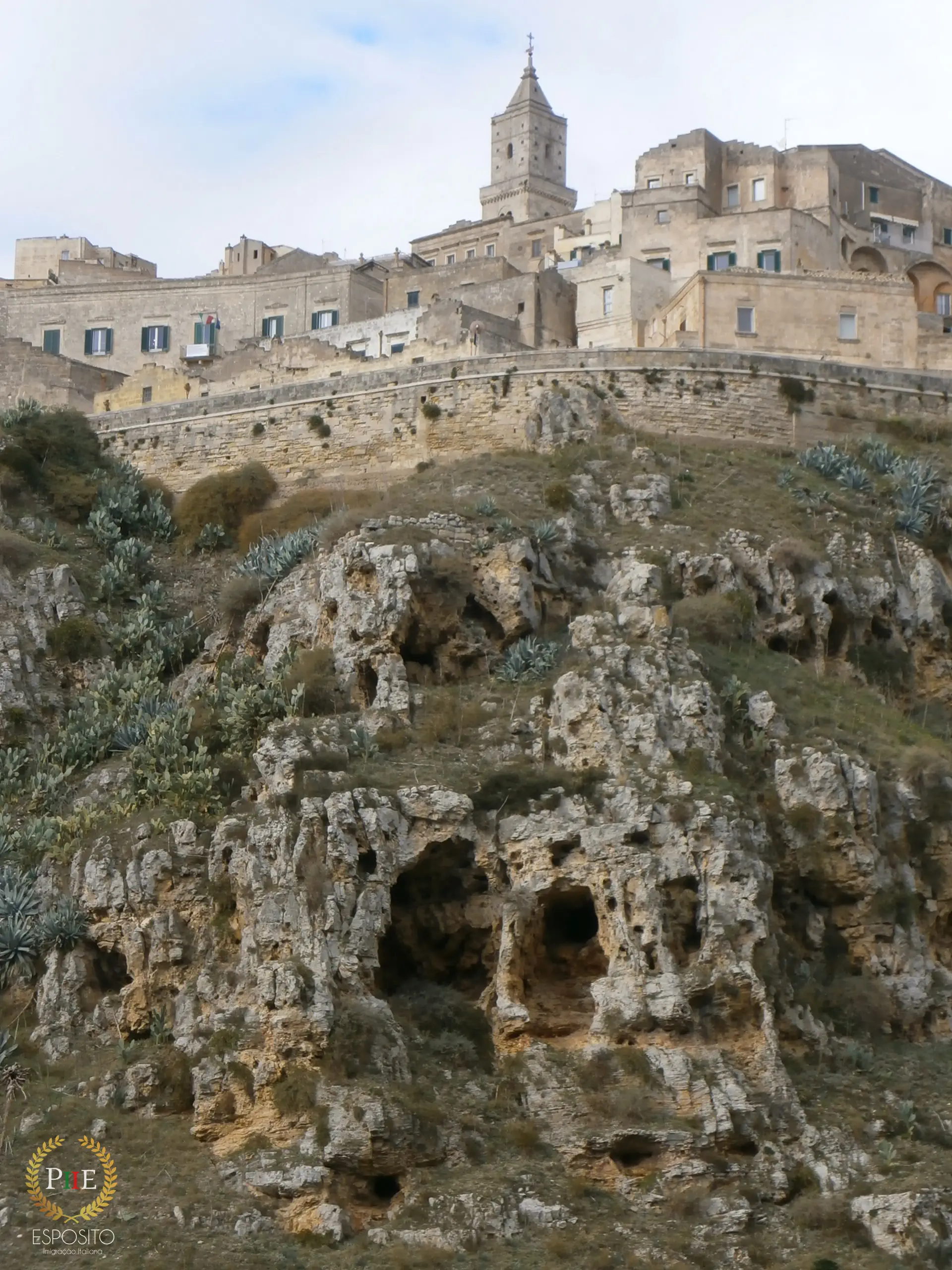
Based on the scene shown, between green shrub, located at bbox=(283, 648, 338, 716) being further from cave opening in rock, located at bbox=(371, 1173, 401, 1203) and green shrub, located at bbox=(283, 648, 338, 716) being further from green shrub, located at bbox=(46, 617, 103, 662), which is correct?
cave opening in rock, located at bbox=(371, 1173, 401, 1203)

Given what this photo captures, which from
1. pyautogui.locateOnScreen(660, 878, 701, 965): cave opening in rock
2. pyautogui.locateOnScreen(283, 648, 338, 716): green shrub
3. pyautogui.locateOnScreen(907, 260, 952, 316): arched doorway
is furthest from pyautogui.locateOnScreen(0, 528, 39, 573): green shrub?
pyautogui.locateOnScreen(907, 260, 952, 316): arched doorway

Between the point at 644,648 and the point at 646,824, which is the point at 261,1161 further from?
the point at 644,648

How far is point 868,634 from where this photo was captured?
40.8 m

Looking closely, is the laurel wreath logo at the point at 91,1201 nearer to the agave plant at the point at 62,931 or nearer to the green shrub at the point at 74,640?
the agave plant at the point at 62,931

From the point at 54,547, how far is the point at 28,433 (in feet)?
17.2

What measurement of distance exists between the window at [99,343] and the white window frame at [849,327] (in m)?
22.2

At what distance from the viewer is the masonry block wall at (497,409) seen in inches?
1901

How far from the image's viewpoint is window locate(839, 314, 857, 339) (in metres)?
54.0

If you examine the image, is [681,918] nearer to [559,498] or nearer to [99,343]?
[559,498]

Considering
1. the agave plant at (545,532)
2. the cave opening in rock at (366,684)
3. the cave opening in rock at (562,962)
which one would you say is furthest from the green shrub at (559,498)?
the cave opening in rock at (562,962)

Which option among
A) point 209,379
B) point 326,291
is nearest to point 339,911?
point 209,379

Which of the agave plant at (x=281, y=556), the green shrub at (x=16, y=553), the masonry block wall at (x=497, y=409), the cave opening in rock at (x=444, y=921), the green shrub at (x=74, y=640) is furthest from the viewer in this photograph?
the masonry block wall at (x=497, y=409)

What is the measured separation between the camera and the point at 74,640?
41750 millimetres

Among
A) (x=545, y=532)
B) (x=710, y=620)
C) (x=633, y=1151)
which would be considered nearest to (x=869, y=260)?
(x=545, y=532)
